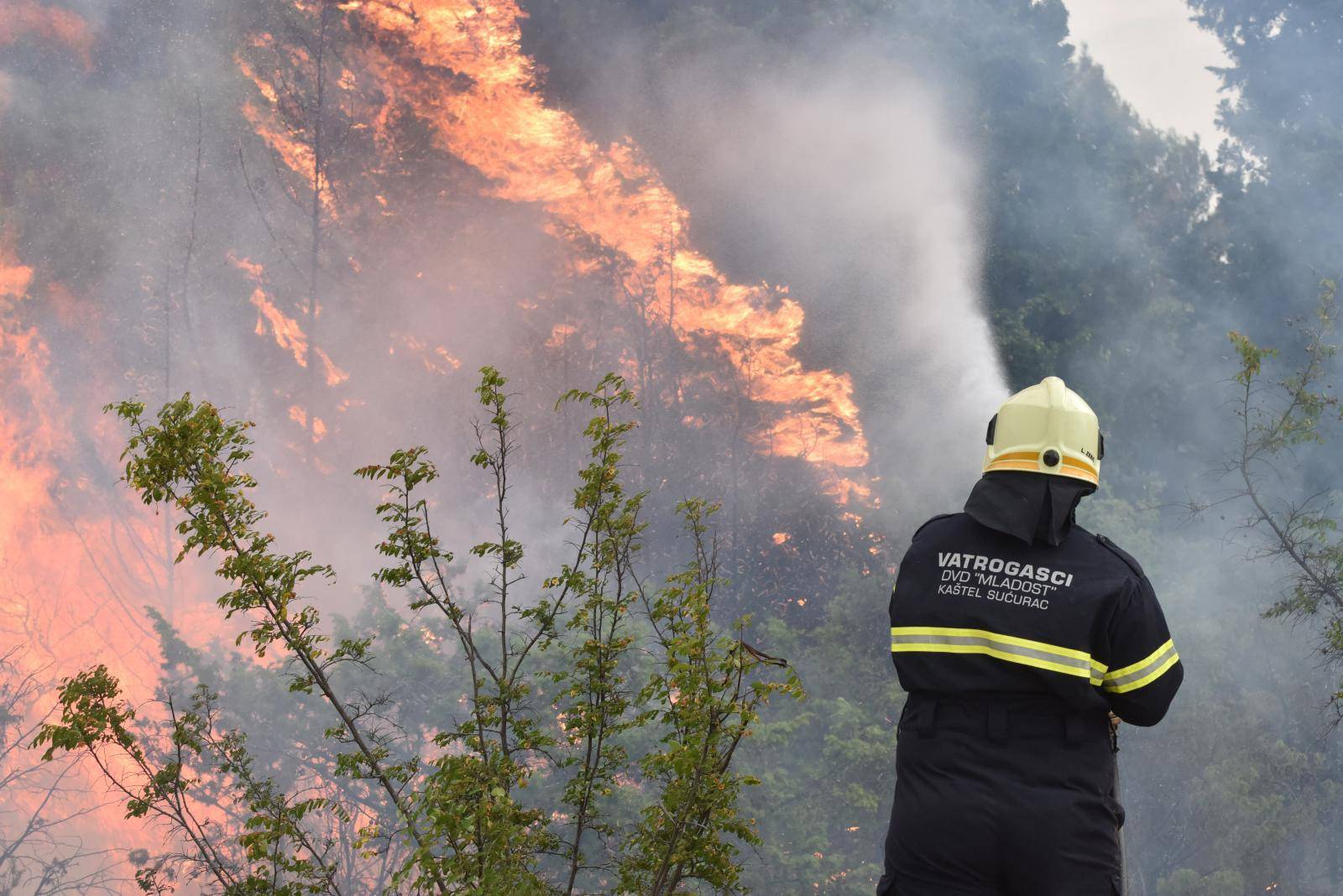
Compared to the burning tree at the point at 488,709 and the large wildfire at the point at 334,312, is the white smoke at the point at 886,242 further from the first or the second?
the burning tree at the point at 488,709

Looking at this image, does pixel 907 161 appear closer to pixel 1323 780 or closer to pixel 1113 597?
pixel 1323 780

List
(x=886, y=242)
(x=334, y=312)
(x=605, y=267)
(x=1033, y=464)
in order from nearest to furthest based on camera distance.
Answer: (x=1033, y=464) → (x=886, y=242) → (x=605, y=267) → (x=334, y=312)

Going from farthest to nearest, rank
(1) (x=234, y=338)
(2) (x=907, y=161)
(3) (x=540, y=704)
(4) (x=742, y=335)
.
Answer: (1) (x=234, y=338)
(4) (x=742, y=335)
(2) (x=907, y=161)
(3) (x=540, y=704)

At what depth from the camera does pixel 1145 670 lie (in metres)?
2.22

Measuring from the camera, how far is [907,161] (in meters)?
20.3

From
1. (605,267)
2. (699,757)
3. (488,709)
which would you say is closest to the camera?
(699,757)

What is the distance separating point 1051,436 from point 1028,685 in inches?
21.1

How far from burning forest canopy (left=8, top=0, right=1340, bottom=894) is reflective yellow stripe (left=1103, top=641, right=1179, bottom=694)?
15541mm

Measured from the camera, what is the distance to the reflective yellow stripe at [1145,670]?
2223mm

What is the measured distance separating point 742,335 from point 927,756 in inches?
822

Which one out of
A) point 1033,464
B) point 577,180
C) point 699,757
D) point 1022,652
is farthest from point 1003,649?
point 577,180

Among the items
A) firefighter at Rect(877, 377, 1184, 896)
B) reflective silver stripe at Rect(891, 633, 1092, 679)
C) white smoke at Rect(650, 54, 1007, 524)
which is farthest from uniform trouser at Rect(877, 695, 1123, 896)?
white smoke at Rect(650, 54, 1007, 524)

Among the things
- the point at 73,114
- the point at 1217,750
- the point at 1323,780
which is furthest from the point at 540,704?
the point at 73,114

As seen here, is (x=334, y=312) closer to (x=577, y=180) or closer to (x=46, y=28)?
(x=577, y=180)
